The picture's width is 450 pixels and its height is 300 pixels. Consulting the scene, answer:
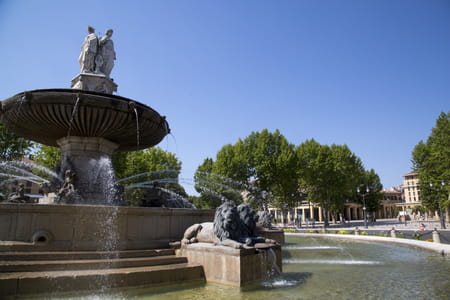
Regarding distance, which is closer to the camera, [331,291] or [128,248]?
[331,291]

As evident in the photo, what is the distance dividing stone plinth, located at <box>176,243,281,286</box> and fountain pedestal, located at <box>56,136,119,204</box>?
139 inches

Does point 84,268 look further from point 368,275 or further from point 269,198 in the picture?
point 269,198

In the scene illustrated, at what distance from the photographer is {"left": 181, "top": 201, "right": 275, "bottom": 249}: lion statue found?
6855mm

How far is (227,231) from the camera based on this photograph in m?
6.90

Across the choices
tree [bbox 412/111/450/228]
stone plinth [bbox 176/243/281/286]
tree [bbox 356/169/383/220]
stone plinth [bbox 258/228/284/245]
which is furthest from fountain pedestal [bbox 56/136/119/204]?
tree [bbox 356/169/383/220]

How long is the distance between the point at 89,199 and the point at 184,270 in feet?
13.2

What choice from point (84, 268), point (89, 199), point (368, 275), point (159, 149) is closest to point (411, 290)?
point (368, 275)

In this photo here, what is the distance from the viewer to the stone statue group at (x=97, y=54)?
10.9m

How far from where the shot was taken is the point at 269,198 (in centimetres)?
3775

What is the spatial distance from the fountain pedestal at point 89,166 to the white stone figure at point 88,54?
9.12 ft

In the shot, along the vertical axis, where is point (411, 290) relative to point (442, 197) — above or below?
below

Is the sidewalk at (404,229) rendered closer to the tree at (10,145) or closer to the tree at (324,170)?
the tree at (324,170)

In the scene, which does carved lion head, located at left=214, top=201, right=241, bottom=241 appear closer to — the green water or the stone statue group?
the green water

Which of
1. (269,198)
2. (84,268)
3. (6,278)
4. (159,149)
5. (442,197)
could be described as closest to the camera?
(6,278)
